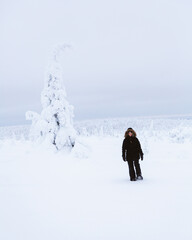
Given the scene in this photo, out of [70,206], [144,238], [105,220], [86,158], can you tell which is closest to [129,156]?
[70,206]

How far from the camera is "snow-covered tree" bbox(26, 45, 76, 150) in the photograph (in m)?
17.8

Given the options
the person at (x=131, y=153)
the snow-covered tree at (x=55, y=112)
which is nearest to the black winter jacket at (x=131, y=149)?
the person at (x=131, y=153)

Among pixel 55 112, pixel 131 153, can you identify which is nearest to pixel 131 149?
pixel 131 153

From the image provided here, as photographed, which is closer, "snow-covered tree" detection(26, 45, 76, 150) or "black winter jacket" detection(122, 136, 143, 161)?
"black winter jacket" detection(122, 136, 143, 161)

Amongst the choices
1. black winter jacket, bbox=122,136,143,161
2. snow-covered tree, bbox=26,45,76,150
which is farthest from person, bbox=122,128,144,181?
snow-covered tree, bbox=26,45,76,150

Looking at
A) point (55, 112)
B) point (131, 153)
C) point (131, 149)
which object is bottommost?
point (131, 153)

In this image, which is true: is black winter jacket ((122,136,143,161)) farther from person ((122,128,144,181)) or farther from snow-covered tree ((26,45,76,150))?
snow-covered tree ((26,45,76,150))

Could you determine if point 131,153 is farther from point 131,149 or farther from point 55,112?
point 55,112

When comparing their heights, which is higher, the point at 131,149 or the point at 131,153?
the point at 131,149

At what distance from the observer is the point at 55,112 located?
1809 cm

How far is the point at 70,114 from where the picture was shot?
1870 cm

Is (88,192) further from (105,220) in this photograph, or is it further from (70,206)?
(105,220)

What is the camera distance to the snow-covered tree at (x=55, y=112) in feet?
58.5

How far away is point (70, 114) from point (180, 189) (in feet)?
43.0
